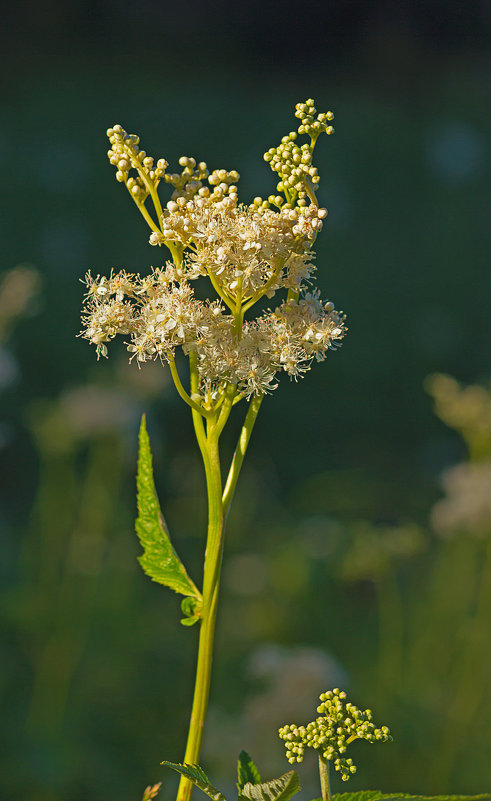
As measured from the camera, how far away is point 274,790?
0.28 m

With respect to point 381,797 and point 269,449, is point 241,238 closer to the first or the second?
point 381,797

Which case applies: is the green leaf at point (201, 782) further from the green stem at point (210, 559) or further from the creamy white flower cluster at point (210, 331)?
the creamy white flower cluster at point (210, 331)

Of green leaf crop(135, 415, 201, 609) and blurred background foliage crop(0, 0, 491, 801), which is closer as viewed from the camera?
green leaf crop(135, 415, 201, 609)

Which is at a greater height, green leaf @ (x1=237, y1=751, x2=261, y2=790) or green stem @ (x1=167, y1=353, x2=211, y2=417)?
green stem @ (x1=167, y1=353, x2=211, y2=417)

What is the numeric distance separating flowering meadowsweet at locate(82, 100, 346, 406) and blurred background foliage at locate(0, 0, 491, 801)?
16.9 inches

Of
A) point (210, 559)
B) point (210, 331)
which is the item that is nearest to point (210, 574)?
point (210, 559)

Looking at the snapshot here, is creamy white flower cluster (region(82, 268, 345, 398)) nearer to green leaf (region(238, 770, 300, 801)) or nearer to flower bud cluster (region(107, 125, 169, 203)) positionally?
flower bud cluster (region(107, 125, 169, 203))

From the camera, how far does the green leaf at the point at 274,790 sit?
277 mm

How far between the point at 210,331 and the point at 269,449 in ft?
4.44

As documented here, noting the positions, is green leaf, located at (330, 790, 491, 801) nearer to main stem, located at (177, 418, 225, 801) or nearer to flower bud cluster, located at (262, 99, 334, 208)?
main stem, located at (177, 418, 225, 801)

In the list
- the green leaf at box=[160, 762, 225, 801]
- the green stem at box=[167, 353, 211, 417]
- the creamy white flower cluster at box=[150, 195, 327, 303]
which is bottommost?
the green leaf at box=[160, 762, 225, 801]

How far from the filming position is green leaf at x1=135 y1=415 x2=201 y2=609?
0.34 metres

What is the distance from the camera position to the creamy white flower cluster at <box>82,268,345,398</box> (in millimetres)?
318

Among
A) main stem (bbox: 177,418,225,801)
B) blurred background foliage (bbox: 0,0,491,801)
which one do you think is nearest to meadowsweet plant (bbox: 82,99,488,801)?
main stem (bbox: 177,418,225,801)
